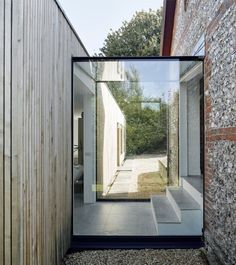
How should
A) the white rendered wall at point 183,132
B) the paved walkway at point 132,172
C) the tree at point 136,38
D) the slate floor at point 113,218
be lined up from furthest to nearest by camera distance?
the tree at point 136,38, the paved walkway at point 132,172, the white rendered wall at point 183,132, the slate floor at point 113,218

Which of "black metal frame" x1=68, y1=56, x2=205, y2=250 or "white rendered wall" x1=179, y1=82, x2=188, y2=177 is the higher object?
"white rendered wall" x1=179, y1=82, x2=188, y2=177

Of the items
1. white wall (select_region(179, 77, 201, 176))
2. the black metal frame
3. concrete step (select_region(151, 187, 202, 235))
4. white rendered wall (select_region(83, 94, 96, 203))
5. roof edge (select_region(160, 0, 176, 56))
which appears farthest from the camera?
roof edge (select_region(160, 0, 176, 56))

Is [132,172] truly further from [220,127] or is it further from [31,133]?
[31,133]

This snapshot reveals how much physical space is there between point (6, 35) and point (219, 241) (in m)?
3.19

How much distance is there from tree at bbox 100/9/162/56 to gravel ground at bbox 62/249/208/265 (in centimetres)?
1955

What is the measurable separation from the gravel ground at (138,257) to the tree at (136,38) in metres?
19.6

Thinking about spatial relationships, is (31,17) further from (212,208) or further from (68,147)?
(212,208)

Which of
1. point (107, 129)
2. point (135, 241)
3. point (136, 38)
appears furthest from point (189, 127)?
point (136, 38)

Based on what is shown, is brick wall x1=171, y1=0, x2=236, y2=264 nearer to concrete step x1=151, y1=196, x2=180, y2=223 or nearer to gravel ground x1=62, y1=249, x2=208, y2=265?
gravel ground x1=62, y1=249, x2=208, y2=265

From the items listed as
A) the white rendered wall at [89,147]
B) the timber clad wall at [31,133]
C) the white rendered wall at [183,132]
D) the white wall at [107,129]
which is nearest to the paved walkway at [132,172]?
the white wall at [107,129]

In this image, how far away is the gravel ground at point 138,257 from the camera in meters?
4.67

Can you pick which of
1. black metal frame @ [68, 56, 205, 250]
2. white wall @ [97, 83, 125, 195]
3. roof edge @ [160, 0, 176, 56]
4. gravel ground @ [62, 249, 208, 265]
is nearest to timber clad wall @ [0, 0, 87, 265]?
gravel ground @ [62, 249, 208, 265]

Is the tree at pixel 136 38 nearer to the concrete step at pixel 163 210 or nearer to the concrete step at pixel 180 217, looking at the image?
the concrete step at pixel 163 210

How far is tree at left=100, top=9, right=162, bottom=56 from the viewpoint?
2409 centimetres
